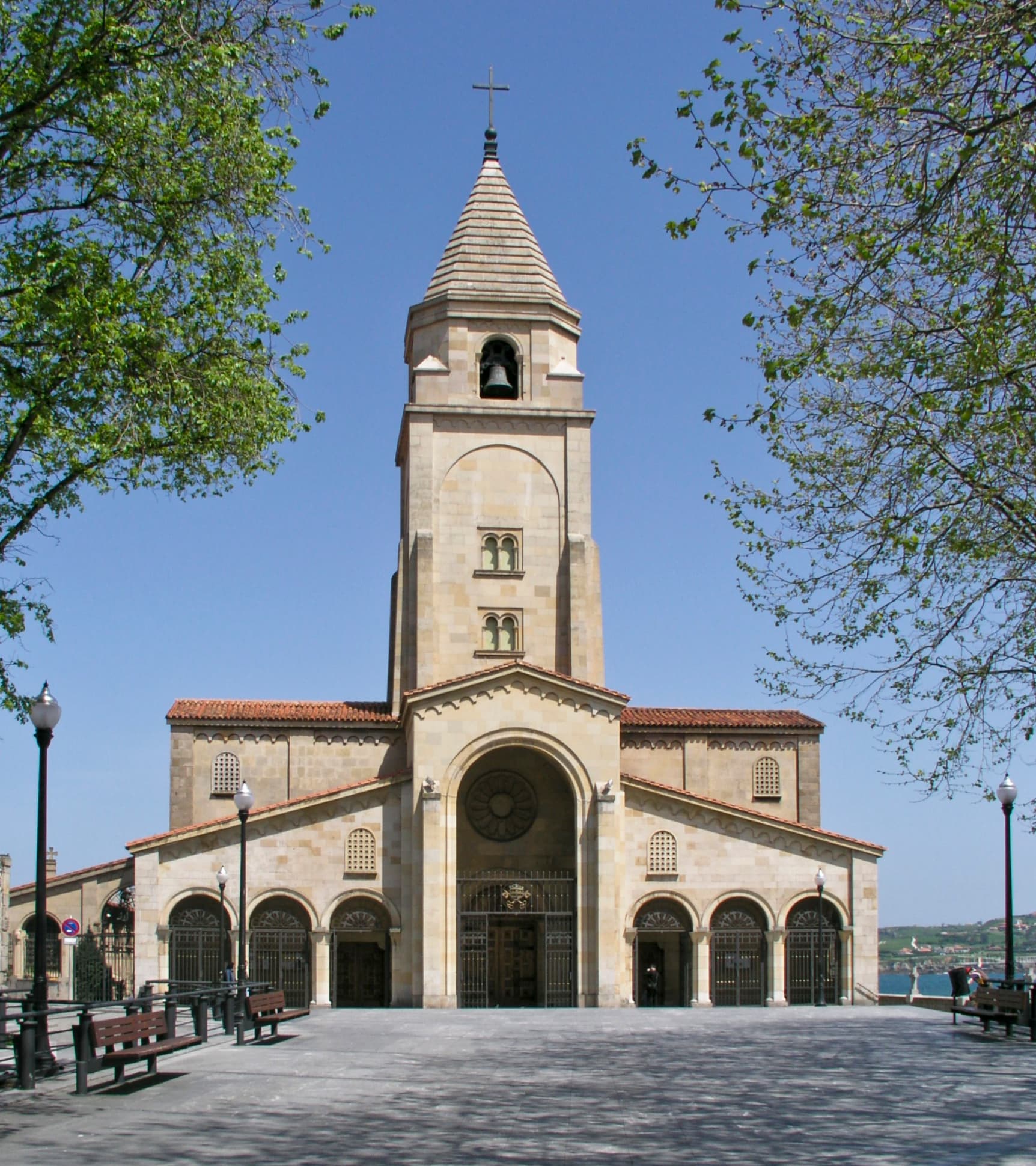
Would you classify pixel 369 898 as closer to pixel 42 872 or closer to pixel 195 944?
pixel 195 944

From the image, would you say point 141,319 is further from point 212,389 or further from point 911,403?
point 911,403

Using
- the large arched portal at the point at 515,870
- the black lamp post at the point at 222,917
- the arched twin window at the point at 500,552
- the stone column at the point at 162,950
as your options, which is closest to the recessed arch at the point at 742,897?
the large arched portal at the point at 515,870

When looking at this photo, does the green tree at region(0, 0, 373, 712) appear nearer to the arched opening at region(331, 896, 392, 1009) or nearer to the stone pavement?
the stone pavement

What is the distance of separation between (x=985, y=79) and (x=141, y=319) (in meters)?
11.9

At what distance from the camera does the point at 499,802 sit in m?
46.8

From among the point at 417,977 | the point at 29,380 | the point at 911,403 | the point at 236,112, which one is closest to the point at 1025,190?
the point at 911,403

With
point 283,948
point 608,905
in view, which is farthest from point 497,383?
point 283,948

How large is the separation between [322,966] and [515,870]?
6.51 m

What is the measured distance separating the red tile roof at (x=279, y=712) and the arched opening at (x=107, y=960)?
6052 mm

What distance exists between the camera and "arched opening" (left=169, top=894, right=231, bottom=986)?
43094 mm

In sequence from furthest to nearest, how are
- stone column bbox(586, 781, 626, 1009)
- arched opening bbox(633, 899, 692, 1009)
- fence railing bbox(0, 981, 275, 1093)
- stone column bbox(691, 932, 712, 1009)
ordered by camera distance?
arched opening bbox(633, 899, 692, 1009), stone column bbox(691, 932, 712, 1009), stone column bbox(586, 781, 626, 1009), fence railing bbox(0, 981, 275, 1093)

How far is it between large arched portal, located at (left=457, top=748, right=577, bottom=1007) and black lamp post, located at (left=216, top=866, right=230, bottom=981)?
6515 millimetres

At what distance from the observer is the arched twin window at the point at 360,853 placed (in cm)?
4416

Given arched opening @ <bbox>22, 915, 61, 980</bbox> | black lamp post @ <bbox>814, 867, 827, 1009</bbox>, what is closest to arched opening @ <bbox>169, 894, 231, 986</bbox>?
arched opening @ <bbox>22, 915, 61, 980</bbox>
